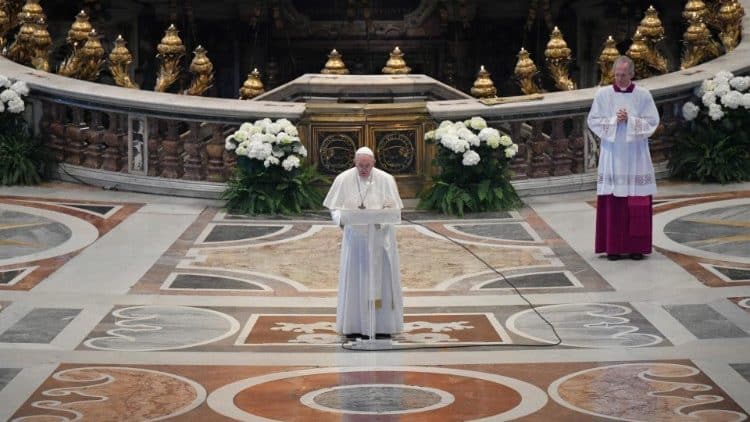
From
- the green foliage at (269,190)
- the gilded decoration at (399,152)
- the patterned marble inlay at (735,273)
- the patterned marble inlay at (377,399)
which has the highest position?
the gilded decoration at (399,152)

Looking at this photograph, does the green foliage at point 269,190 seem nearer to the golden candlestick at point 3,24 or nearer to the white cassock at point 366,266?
Result: the white cassock at point 366,266

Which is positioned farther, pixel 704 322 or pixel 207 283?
pixel 207 283

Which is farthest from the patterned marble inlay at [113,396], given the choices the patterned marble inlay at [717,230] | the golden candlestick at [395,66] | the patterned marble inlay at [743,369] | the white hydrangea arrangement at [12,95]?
the golden candlestick at [395,66]

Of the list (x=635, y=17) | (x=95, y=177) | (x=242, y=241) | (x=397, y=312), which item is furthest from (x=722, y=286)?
(x=635, y=17)

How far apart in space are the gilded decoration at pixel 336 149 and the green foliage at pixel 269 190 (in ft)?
0.82

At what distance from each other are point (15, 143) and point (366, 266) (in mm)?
7009

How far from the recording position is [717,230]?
17859mm

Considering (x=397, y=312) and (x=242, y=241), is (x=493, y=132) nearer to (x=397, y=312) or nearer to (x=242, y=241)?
(x=242, y=241)

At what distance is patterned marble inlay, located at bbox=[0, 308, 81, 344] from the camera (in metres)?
14.3

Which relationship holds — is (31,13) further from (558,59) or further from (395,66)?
(558,59)

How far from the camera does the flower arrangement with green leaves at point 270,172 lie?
18.5 m

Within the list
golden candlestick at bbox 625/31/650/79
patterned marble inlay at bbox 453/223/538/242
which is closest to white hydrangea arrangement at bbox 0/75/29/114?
patterned marble inlay at bbox 453/223/538/242

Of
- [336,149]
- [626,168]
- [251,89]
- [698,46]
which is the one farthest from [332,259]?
[698,46]

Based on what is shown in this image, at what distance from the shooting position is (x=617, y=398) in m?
12.8
